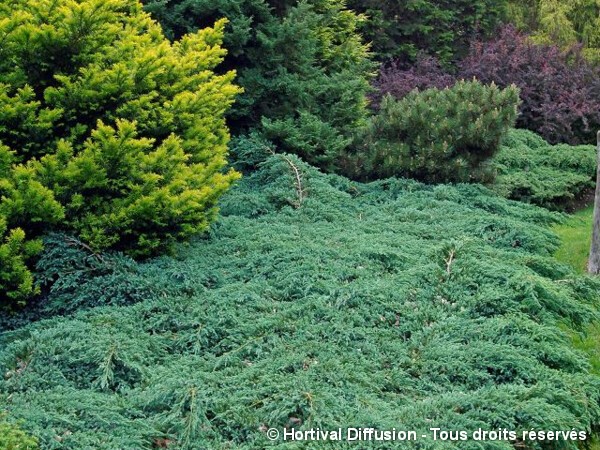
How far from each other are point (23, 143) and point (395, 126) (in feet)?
13.7

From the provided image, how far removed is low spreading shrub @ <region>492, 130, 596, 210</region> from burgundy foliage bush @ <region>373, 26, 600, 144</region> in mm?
852

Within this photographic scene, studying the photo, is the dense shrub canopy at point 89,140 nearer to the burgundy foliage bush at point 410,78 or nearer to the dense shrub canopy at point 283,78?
the dense shrub canopy at point 283,78

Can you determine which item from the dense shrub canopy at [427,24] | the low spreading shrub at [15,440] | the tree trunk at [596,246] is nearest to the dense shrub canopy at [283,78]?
the tree trunk at [596,246]

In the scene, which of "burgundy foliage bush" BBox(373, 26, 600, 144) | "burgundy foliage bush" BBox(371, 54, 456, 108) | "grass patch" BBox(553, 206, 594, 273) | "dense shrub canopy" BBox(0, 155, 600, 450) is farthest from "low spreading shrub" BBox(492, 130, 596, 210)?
"dense shrub canopy" BBox(0, 155, 600, 450)

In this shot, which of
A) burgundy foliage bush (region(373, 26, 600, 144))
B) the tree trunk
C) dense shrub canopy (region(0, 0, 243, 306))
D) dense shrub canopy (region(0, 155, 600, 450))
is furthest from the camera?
burgundy foliage bush (region(373, 26, 600, 144))

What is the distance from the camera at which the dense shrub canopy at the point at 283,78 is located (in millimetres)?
7688

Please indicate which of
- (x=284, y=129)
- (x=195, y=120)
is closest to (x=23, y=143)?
(x=195, y=120)

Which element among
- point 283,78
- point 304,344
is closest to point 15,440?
point 304,344

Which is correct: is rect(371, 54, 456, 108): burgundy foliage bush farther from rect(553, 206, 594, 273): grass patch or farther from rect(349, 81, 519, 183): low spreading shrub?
rect(553, 206, 594, 273): grass patch

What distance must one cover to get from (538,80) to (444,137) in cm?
436

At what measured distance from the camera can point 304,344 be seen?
4090 millimetres

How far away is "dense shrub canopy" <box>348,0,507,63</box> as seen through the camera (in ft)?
40.9

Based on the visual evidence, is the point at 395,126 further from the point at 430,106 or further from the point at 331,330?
the point at 331,330

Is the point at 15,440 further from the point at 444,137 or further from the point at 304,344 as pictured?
the point at 444,137
